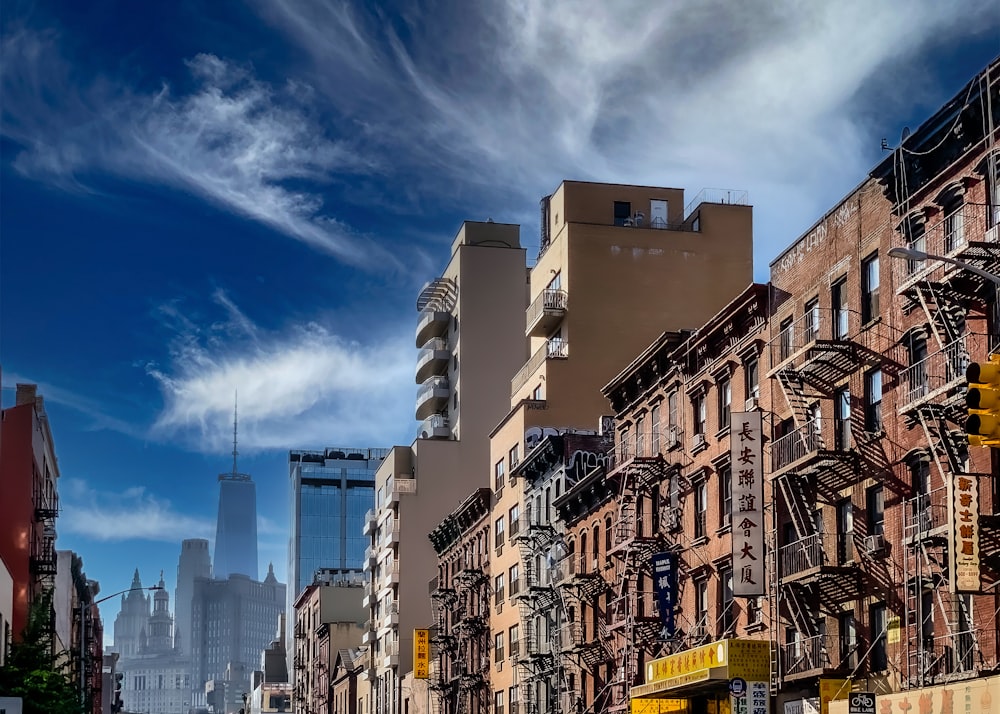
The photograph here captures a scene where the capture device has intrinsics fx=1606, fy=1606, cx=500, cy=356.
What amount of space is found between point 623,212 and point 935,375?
156 feet

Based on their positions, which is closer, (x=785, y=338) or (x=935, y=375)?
(x=935, y=375)

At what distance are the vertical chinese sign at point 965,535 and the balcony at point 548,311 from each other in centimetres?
4745

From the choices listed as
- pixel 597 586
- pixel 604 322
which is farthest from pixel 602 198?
pixel 597 586

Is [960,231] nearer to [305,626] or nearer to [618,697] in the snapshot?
[618,697]

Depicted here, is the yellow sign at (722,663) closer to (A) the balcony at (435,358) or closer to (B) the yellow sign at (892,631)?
(B) the yellow sign at (892,631)

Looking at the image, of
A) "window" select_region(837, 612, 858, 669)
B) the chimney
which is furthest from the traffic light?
the chimney

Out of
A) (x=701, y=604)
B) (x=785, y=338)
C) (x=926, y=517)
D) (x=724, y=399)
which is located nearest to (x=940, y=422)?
(x=926, y=517)

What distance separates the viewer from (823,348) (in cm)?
4616

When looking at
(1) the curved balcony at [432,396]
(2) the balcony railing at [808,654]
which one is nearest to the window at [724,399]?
(2) the balcony railing at [808,654]

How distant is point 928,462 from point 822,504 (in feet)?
21.4

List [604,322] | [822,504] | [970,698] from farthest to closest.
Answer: [604,322]
[822,504]
[970,698]

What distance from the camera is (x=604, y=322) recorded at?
8462 centimetres

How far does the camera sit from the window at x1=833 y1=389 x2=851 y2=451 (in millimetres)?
47156

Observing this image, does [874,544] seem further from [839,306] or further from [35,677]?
[35,677]
